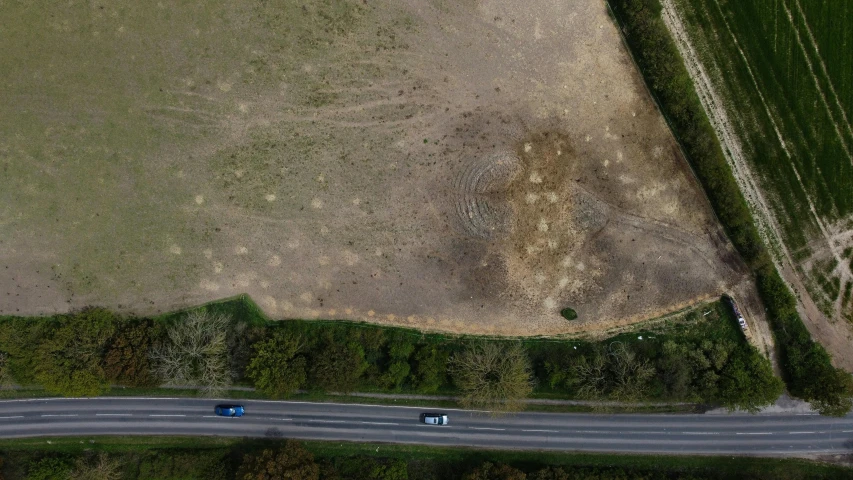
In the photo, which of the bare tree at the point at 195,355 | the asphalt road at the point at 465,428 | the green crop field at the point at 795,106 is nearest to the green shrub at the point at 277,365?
the bare tree at the point at 195,355

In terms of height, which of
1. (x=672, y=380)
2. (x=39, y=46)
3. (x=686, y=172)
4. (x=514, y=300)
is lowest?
(x=672, y=380)

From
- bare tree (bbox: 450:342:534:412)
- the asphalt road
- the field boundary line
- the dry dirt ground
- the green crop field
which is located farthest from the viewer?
the asphalt road

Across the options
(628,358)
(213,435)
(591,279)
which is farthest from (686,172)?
(213,435)

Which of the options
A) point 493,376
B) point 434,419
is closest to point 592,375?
Result: point 493,376

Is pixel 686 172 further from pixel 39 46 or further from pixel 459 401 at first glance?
pixel 39 46

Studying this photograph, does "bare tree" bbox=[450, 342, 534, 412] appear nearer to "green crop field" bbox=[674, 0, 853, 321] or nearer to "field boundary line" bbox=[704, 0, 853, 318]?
"green crop field" bbox=[674, 0, 853, 321]

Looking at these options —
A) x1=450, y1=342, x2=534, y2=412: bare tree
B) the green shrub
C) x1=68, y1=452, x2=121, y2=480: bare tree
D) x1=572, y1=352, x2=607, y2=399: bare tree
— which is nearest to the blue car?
the green shrub
